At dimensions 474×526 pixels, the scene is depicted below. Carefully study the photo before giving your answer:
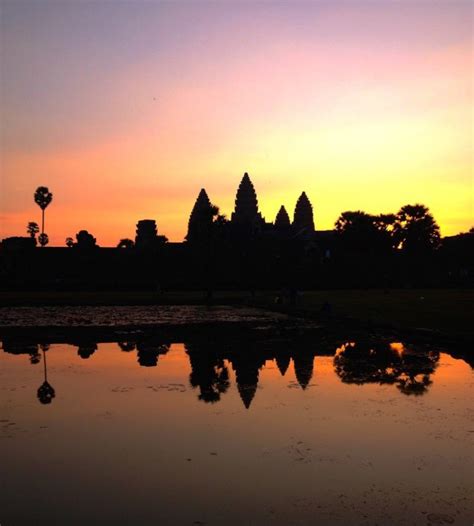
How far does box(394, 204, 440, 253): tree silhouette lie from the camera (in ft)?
287

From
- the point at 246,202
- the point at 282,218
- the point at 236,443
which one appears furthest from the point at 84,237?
the point at 236,443

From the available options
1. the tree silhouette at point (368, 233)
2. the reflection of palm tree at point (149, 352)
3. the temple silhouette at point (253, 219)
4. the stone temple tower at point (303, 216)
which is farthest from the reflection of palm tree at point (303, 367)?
the stone temple tower at point (303, 216)

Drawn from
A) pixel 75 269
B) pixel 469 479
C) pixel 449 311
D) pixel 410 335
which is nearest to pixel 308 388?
pixel 469 479

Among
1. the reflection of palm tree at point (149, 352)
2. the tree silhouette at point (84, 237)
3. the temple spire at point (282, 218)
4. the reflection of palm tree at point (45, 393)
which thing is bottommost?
the reflection of palm tree at point (45, 393)

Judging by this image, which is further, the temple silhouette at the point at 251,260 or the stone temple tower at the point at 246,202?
the stone temple tower at the point at 246,202

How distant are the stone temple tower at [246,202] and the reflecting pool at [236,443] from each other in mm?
73867

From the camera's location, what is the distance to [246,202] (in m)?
88.2

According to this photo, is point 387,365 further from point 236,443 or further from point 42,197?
point 42,197

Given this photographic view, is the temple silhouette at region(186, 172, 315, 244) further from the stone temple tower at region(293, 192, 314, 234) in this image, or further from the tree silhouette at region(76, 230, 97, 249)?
the tree silhouette at region(76, 230, 97, 249)

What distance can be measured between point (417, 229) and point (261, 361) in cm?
7782

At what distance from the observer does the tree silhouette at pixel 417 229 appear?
3442 inches

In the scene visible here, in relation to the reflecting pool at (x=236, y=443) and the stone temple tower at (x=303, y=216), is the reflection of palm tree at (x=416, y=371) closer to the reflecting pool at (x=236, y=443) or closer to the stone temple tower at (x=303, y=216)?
the reflecting pool at (x=236, y=443)

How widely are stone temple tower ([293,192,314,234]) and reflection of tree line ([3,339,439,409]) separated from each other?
7920 centimetres

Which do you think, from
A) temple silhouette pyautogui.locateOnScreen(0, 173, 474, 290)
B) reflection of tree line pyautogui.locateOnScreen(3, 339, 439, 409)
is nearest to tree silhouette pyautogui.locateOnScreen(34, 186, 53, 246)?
temple silhouette pyautogui.locateOnScreen(0, 173, 474, 290)
